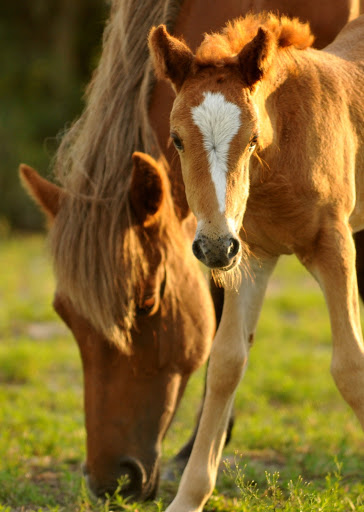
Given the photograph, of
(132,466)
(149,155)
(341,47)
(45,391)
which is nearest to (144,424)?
(132,466)

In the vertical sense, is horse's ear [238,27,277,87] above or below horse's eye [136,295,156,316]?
above

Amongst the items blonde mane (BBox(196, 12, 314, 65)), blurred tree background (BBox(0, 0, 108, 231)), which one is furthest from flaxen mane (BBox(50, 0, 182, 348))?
blurred tree background (BBox(0, 0, 108, 231))

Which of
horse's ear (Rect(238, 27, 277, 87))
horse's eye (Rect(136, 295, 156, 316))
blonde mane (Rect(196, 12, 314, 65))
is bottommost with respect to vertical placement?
horse's eye (Rect(136, 295, 156, 316))

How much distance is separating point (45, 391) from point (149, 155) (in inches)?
123

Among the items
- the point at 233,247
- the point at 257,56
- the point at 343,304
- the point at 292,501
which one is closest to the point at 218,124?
the point at 257,56

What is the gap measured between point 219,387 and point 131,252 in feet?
2.32

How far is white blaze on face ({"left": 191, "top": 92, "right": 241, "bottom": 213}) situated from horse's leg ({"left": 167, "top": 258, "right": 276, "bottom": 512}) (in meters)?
0.81

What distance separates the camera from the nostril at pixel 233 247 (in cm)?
218

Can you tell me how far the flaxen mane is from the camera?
3311 millimetres

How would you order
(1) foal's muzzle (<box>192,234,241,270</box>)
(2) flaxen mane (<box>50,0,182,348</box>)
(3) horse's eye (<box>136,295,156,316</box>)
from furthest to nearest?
(3) horse's eye (<box>136,295,156,316</box>) < (2) flaxen mane (<box>50,0,182,348</box>) < (1) foal's muzzle (<box>192,234,241,270</box>)

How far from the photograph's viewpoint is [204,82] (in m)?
2.32

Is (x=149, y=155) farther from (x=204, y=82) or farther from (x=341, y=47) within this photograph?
(x=204, y=82)

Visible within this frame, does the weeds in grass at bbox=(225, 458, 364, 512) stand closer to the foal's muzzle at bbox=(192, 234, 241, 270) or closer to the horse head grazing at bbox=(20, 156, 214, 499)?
the horse head grazing at bbox=(20, 156, 214, 499)

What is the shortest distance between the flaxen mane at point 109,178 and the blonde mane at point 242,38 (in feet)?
3.19
